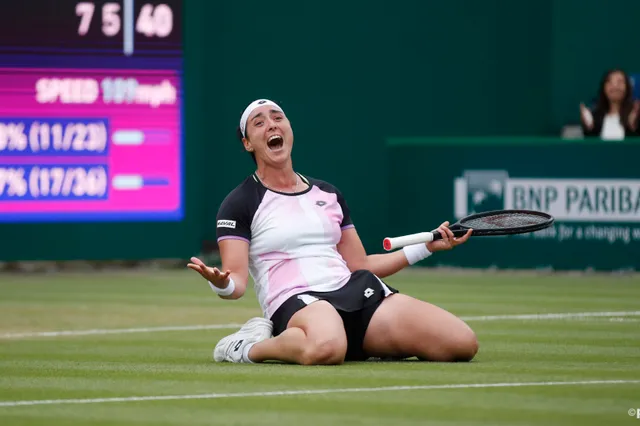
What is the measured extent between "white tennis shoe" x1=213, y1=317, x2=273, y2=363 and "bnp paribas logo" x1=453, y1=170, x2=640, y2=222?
7.22 meters

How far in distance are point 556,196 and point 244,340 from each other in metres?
7.47

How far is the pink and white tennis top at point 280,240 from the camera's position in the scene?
7914 millimetres

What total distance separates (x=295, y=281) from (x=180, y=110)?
7.96 m

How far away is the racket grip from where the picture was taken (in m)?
7.67

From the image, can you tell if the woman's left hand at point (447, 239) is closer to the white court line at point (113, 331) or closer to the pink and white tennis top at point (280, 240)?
the pink and white tennis top at point (280, 240)

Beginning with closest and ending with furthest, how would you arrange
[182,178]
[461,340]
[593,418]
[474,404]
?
1. [593,418]
2. [474,404]
3. [461,340]
4. [182,178]

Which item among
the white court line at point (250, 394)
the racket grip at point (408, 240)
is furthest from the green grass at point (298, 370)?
the racket grip at point (408, 240)

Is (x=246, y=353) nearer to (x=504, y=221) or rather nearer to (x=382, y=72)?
(x=504, y=221)

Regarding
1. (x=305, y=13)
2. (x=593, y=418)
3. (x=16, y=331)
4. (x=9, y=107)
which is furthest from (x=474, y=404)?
(x=305, y=13)

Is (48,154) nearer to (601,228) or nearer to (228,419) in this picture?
(601,228)

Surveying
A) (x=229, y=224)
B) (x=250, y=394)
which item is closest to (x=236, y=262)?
(x=229, y=224)

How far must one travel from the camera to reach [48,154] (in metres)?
14.9

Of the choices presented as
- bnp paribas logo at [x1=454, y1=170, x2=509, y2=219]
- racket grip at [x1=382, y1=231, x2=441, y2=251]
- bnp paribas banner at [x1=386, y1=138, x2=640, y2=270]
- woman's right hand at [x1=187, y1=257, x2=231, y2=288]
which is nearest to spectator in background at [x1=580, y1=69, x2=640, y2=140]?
bnp paribas banner at [x1=386, y1=138, x2=640, y2=270]

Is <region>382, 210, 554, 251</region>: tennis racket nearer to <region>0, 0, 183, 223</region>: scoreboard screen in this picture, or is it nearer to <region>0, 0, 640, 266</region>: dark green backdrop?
<region>0, 0, 183, 223</region>: scoreboard screen
